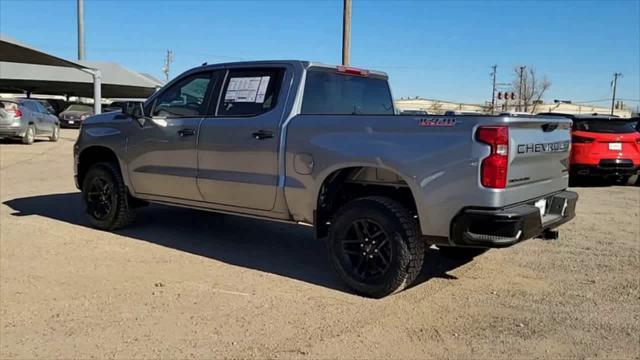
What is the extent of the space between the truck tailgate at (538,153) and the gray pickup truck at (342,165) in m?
0.02

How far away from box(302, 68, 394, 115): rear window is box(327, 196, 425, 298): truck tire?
1.20m

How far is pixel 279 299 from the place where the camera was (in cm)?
486

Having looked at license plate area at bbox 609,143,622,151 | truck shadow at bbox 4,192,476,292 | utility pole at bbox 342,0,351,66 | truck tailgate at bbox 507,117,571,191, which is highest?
utility pole at bbox 342,0,351,66

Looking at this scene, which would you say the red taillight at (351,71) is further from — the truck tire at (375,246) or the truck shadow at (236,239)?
the truck shadow at (236,239)

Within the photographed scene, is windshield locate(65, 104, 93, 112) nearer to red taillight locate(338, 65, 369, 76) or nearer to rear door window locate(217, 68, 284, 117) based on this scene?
rear door window locate(217, 68, 284, 117)

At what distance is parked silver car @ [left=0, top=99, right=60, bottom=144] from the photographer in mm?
19531

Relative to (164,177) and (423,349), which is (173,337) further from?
(164,177)

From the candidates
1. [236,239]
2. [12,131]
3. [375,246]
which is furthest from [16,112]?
[375,246]

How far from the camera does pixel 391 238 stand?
4.77 m

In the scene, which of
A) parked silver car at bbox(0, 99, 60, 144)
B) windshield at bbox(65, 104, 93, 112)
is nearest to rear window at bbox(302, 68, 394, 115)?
parked silver car at bbox(0, 99, 60, 144)

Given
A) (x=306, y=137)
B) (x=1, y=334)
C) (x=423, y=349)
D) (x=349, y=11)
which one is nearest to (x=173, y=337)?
(x=1, y=334)

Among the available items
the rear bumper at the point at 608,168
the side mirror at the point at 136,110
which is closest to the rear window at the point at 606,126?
the rear bumper at the point at 608,168

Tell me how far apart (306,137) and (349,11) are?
12369 millimetres

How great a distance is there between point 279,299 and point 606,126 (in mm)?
9983
